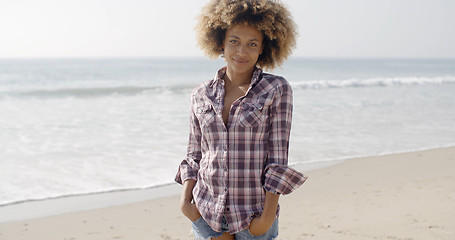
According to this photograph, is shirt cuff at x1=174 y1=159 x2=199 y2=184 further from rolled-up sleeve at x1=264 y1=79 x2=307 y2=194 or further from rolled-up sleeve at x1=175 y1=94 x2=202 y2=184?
rolled-up sleeve at x1=264 y1=79 x2=307 y2=194

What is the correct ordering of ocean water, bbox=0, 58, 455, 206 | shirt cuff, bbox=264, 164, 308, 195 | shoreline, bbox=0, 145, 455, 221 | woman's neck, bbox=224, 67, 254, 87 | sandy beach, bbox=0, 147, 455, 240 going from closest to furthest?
shirt cuff, bbox=264, 164, 308, 195 < woman's neck, bbox=224, 67, 254, 87 < sandy beach, bbox=0, 147, 455, 240 < shoreline, bbox=0, 145, 455, 221 < ocean water, bbox=0, 58, 455, 206

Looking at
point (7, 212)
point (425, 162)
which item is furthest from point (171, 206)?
point (425, 162)

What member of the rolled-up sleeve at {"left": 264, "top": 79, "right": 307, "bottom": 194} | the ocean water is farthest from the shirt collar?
the ocean water

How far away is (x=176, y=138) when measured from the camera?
8.95 metres

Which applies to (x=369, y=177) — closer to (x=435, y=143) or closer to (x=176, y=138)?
(x=435, y=143)

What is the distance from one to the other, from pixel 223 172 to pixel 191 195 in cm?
26

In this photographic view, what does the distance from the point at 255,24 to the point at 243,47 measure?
106 millimetres

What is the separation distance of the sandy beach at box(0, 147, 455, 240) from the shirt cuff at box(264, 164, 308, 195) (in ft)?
8.46

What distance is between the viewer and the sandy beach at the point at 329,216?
14.2ft

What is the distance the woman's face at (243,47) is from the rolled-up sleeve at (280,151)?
22cm

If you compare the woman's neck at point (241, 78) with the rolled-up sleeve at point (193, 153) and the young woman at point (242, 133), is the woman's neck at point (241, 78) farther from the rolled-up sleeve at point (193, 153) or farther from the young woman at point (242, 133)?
the rolled-up sleeve at point (193, 153)

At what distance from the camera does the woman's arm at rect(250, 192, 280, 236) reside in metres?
1.81

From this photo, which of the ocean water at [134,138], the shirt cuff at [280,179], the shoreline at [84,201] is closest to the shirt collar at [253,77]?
the shirt cuff at [280,179]

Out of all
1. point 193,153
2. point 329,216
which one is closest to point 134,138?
point 329,216
